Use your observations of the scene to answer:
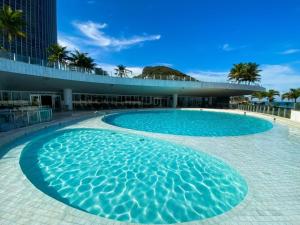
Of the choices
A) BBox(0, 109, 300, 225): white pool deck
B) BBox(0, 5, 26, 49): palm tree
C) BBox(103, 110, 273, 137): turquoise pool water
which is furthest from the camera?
BBox(0, 5, 26, 49): palm tree

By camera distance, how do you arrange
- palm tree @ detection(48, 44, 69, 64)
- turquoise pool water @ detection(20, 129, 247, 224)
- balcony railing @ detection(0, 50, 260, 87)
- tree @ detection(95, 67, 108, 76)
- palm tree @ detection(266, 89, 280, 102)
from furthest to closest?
palm tree @ detection(266, 89, 280, 102)
palm tree @ detection(48, 44, 69, 64)
tree @ detection(95, 67, 108, 76)
balcony railing @ detection(0, 50, 260, 87)
turquoise pool water @ detection(20, 129, 247, 224)

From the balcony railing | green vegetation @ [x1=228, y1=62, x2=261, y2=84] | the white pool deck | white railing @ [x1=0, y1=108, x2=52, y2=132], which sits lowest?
the white pool deck

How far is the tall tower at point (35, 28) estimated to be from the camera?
3666cm

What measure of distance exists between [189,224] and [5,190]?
142 inches

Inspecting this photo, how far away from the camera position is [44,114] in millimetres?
11078

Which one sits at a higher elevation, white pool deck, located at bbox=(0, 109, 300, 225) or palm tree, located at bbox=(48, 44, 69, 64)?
palm tree, located at bbox=(48, 44, 69, 64)

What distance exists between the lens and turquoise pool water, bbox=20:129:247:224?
341 centimetres

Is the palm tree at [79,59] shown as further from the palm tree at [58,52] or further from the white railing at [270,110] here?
the white railing at [270,110]

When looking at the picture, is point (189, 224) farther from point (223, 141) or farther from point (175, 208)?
point (223, 141)

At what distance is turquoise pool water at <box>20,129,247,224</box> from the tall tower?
123 ft

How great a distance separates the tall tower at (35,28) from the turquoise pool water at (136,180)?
37628mm

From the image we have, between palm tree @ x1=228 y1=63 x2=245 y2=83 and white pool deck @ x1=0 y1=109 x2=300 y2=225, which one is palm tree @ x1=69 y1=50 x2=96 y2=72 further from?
palm tree @ x1=228 y1=63 x2=245 y2=83

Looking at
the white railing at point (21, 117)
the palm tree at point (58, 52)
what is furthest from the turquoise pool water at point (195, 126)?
the palm tree at point (58, 52)

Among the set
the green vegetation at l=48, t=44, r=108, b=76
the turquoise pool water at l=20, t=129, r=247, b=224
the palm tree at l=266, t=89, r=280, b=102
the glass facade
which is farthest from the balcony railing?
the palm tree at l=266, t=89, r=280, b=102
